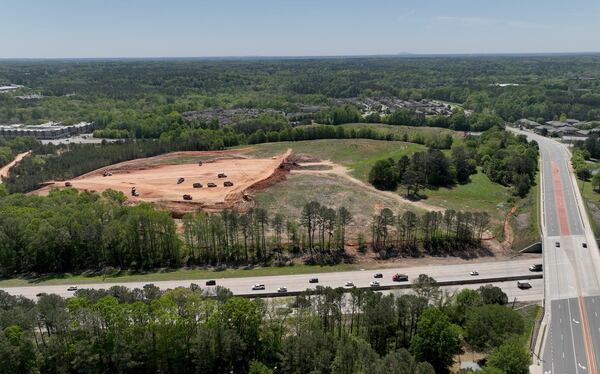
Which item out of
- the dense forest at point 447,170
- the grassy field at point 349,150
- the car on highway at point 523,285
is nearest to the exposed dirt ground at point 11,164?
the grassy field at point 349,150

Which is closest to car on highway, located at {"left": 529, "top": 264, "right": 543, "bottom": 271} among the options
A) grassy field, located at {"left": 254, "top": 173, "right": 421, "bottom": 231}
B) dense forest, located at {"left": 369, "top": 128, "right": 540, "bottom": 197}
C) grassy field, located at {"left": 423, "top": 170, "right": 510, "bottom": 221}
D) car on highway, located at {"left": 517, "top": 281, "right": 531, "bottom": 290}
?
car on highway, located at {"left": 517, "top": 281, "right": 531, "bottom": 290}

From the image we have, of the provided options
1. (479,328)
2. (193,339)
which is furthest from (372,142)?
(193,339)

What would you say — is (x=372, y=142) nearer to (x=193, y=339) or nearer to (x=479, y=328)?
(x=479, y=328)

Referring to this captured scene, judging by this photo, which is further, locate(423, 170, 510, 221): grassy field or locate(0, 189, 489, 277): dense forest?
locate(423, 170, 510, 221): grassy field

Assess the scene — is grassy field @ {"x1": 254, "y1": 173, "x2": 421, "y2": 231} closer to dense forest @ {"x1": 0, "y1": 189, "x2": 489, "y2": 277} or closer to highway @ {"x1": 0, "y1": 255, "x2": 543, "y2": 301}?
dense forest @ {"x1": 0, "y1": 189, "x2": 489, "y2": 277}

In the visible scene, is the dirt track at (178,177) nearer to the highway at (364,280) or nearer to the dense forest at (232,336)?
the highway at (364,280)

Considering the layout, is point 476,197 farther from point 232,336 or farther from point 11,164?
point 11,164
